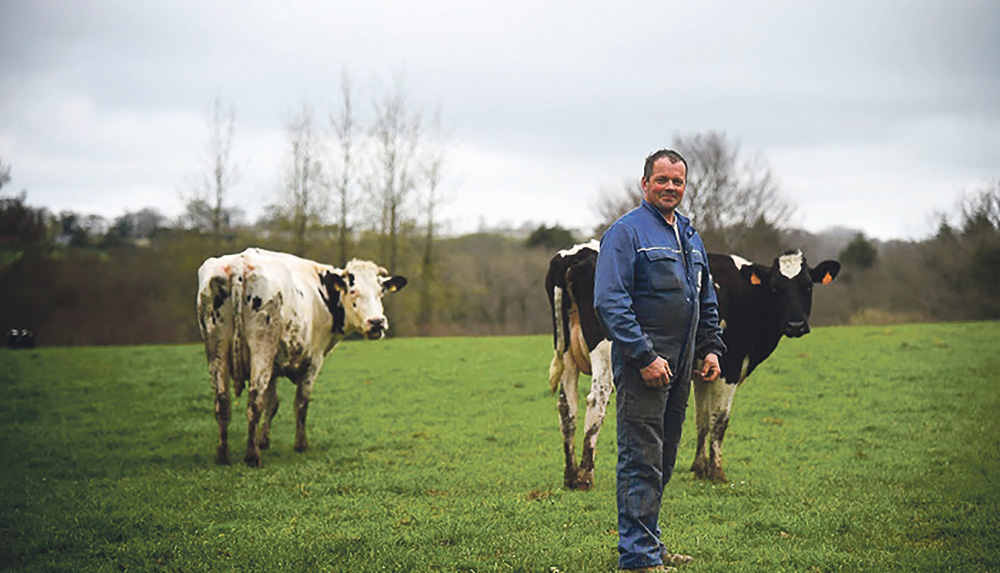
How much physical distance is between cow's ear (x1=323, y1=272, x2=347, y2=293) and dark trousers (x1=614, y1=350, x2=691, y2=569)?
853 centimetres

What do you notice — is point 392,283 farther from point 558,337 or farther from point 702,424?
point 702,424

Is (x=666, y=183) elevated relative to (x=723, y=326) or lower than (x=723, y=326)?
elevated

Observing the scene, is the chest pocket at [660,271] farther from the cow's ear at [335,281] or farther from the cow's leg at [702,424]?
the cow's ear at [335,281]

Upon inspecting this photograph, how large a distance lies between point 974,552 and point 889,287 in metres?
48.4

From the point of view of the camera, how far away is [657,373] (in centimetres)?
550

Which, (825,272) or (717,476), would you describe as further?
(825,272)

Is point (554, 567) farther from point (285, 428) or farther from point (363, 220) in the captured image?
point (363, 220)

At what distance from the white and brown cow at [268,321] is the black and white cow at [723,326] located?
4.07 m

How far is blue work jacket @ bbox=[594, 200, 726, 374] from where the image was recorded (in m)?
5.56

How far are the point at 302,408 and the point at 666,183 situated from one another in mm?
8861

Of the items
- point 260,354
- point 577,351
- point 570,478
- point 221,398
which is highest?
point 577,351

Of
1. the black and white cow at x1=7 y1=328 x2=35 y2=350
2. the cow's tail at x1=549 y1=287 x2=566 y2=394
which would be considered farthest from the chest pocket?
the black and white cow at x1=7 y1=328 x2=35 y2=350

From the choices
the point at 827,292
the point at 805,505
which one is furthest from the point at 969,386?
the point at 827,292

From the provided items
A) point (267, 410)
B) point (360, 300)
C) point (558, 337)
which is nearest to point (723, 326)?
point (558, 337)
